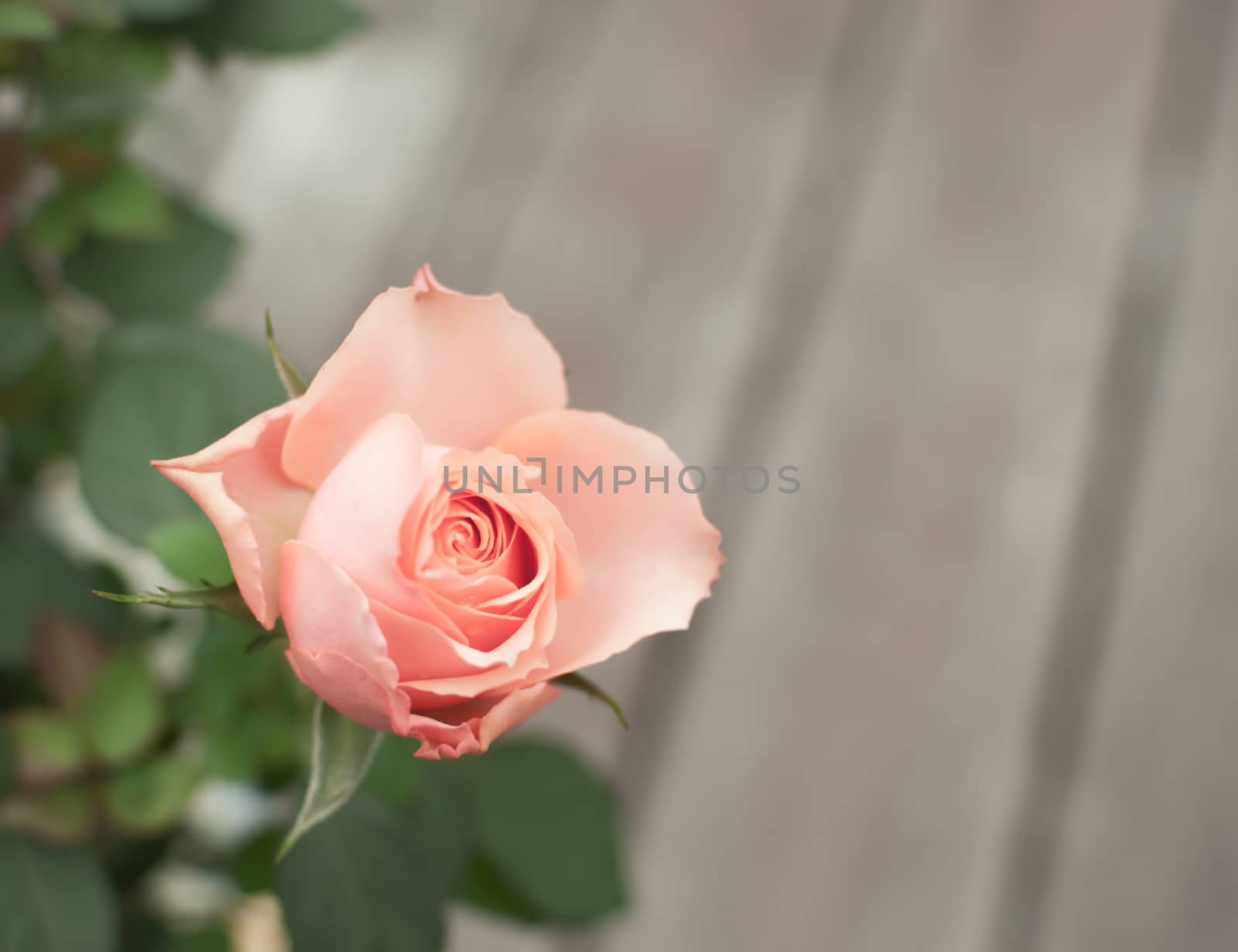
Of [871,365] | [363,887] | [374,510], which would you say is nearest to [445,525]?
[374,510]

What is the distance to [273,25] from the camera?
1.15ft

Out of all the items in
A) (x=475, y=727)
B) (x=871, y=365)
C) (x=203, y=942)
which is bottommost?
(x=203, y=942)

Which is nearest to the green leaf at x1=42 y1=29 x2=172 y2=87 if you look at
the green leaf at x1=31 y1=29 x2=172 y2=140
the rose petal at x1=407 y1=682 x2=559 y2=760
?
the green leaf at x1=31 y1=29 x2=172 y2=140

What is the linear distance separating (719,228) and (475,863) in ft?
1.54

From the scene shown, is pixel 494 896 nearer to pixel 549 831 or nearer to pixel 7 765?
pixel 549 831

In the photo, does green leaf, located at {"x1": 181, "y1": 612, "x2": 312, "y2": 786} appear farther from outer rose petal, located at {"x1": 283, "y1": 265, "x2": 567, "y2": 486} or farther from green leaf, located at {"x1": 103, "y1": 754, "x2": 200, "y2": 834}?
outer rose petal, located at {"x1": 283, "y1": 265, "x2": 567, "y2": 486}

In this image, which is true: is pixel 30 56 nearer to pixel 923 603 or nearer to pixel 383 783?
pixel 383 783

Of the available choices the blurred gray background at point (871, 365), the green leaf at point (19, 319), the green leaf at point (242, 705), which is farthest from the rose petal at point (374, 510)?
the blurred gray background at point (871, 365)

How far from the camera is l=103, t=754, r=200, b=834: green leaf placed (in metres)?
0.32

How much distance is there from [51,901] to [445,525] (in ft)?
0.72

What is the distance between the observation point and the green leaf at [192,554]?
0.22 meters

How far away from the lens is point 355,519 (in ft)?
0.57

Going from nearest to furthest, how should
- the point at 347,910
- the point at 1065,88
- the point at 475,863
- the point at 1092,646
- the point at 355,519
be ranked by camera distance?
1. the point at 355,519
2. the point at 347,910
3. the point at 475,863
4. the point at 1092,646
5. the point at 1065,88

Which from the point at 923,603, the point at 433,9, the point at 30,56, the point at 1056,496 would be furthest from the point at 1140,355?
the point at 30,56
